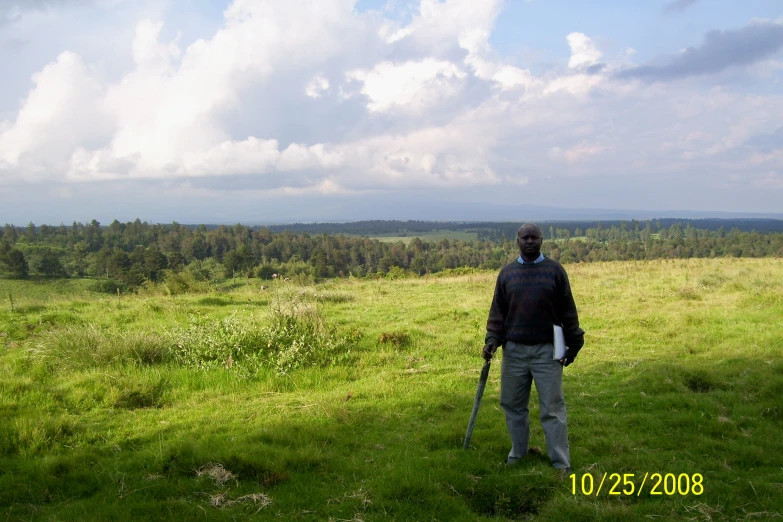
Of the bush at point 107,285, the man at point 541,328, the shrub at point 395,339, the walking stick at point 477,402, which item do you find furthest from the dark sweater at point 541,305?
the bush at point 107,285

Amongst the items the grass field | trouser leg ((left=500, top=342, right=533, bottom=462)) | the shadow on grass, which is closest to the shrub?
the grass field

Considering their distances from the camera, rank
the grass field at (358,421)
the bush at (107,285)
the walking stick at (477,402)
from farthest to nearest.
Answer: the bush at (107,285) < the walking stick at (477,402) < the grass field at (358,421)

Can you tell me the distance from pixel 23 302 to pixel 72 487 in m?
12.3

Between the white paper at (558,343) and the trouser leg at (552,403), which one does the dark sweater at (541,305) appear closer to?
the white paper at (558,343)

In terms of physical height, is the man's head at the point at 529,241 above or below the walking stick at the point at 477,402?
above

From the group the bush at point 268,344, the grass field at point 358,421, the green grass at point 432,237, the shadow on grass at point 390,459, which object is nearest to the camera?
the shadow on grass at point 390,459

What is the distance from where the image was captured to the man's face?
4.88 meters

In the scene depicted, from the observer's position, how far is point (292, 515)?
4.17m

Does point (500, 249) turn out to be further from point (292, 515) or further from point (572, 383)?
point (292, 515)

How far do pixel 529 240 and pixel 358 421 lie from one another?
3369mm

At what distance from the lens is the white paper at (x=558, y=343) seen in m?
4.83

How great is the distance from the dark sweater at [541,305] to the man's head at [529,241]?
118 mm

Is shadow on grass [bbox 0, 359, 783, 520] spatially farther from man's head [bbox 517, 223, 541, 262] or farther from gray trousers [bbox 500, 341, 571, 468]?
man's head [bbox 517, 223, 541, 262]

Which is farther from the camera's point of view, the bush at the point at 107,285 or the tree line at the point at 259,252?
the tree line at the point at 259,252
